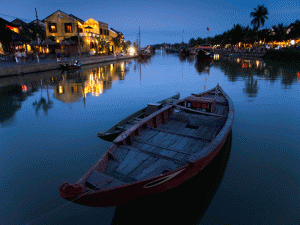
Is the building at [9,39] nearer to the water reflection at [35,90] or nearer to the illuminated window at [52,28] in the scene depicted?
the illuminated window at [52,28]

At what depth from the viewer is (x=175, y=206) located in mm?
5469

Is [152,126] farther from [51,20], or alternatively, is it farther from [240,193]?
[51,20]

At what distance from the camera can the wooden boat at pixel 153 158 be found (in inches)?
155

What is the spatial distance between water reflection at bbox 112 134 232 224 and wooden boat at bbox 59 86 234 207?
0.69 m

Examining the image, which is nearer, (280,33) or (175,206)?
(175,206)

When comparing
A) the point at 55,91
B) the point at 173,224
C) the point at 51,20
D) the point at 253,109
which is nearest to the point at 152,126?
the point at 173,224

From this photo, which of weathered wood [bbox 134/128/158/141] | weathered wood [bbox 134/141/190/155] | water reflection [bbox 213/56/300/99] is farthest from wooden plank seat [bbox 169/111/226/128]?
water reflection [bbox 213/56/300/99]

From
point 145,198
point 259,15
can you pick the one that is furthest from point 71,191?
point 259,15

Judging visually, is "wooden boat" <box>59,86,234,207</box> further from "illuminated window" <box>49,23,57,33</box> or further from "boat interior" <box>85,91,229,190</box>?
"illuminated window" <box>49,23,57,33</box>

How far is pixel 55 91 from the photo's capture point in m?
19.8

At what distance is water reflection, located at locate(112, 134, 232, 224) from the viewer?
503 centimetres

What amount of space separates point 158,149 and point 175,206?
166cm

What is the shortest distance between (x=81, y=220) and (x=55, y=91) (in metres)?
17.3

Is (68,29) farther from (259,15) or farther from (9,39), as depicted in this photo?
(259,15)
